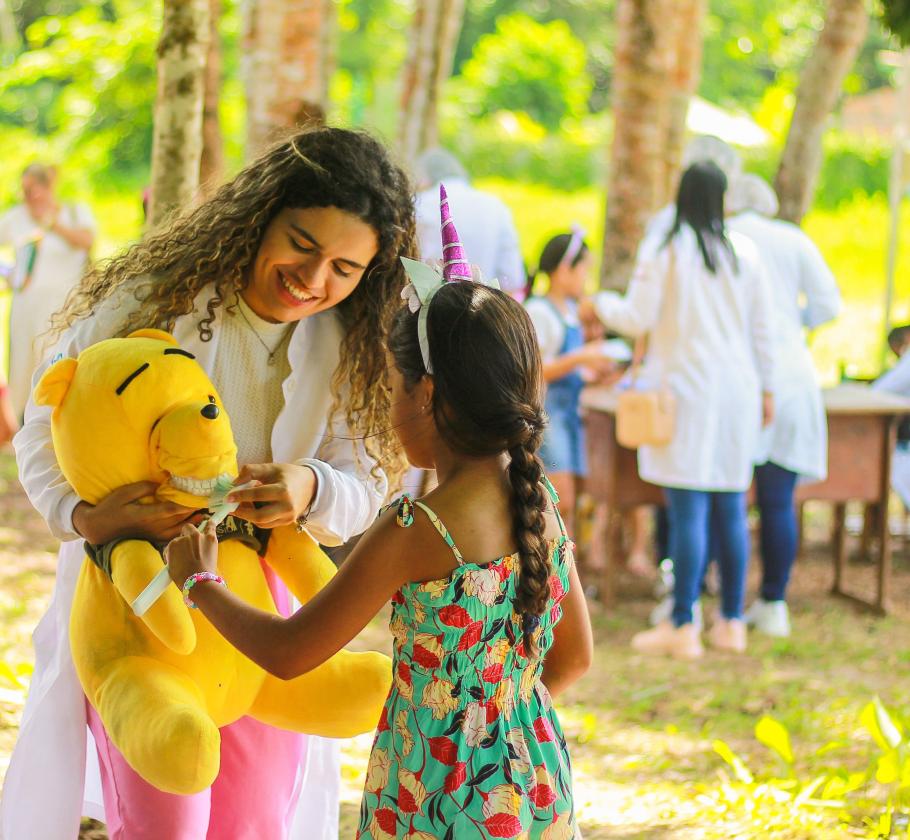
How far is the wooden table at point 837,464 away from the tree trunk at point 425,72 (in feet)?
13.1

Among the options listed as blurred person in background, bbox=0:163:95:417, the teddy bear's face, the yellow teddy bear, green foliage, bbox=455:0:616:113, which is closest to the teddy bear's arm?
the yellow teddy bear

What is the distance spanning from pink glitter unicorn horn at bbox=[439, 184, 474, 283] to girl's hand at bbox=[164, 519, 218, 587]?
0.56 metres

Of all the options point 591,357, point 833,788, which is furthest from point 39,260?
point 833,788

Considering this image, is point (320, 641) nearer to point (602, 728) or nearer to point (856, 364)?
point (602, 728)

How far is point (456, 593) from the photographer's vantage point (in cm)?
194

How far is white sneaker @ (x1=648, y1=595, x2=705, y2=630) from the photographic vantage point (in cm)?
548

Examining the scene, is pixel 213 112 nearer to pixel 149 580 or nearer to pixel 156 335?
pixel 156 335

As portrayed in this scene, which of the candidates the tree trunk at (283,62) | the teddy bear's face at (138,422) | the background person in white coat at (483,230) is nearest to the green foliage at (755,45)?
the tree trunk at (283,62)

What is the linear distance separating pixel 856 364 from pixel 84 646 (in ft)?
42.7

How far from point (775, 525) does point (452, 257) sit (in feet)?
12.7

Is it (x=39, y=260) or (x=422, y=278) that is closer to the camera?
(x=422, y=278)

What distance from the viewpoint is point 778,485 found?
18.5ft

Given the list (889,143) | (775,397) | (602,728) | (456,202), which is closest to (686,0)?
(456,202)

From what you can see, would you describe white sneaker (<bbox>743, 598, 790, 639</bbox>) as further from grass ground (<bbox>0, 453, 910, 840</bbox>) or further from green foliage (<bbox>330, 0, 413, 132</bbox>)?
green foliage (<bbox>330, 0, 413, 132</bbox>)
